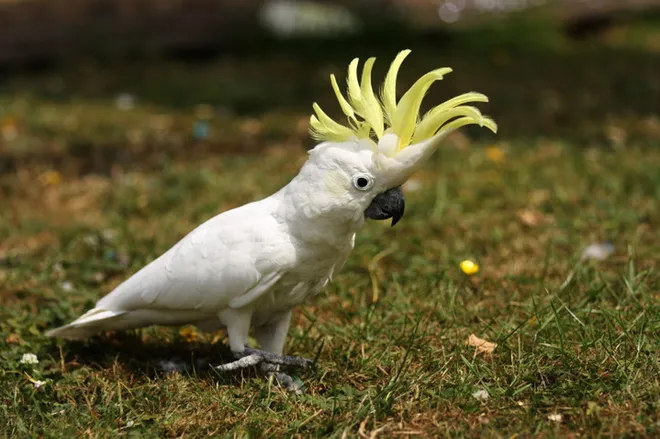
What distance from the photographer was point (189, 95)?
23.5 feet

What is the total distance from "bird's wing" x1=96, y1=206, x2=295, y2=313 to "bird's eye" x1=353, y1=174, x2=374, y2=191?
11.4 inches

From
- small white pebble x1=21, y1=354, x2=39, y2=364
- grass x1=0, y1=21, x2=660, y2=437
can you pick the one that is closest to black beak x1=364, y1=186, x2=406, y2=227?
grass x1=0, y1=21, x2=660, y2=437

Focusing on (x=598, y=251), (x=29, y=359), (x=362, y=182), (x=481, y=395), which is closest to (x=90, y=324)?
(x=29, y=359)

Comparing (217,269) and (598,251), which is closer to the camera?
(217,269)

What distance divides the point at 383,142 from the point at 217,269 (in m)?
0.65

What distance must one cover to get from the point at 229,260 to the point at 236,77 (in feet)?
17.3

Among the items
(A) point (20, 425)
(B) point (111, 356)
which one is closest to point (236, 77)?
(B) point (111, 356)

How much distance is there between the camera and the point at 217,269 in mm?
2576

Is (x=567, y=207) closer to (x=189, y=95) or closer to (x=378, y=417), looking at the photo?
(x=378, y=417)

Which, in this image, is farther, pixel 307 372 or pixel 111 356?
pixel 111 356

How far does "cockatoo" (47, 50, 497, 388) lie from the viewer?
94.4 inches

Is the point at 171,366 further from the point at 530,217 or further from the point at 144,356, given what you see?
the point at 530,217

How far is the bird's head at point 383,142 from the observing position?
2.37 m

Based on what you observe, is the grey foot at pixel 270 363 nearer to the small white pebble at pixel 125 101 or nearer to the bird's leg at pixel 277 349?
the bird's leg at pixel 277 349
